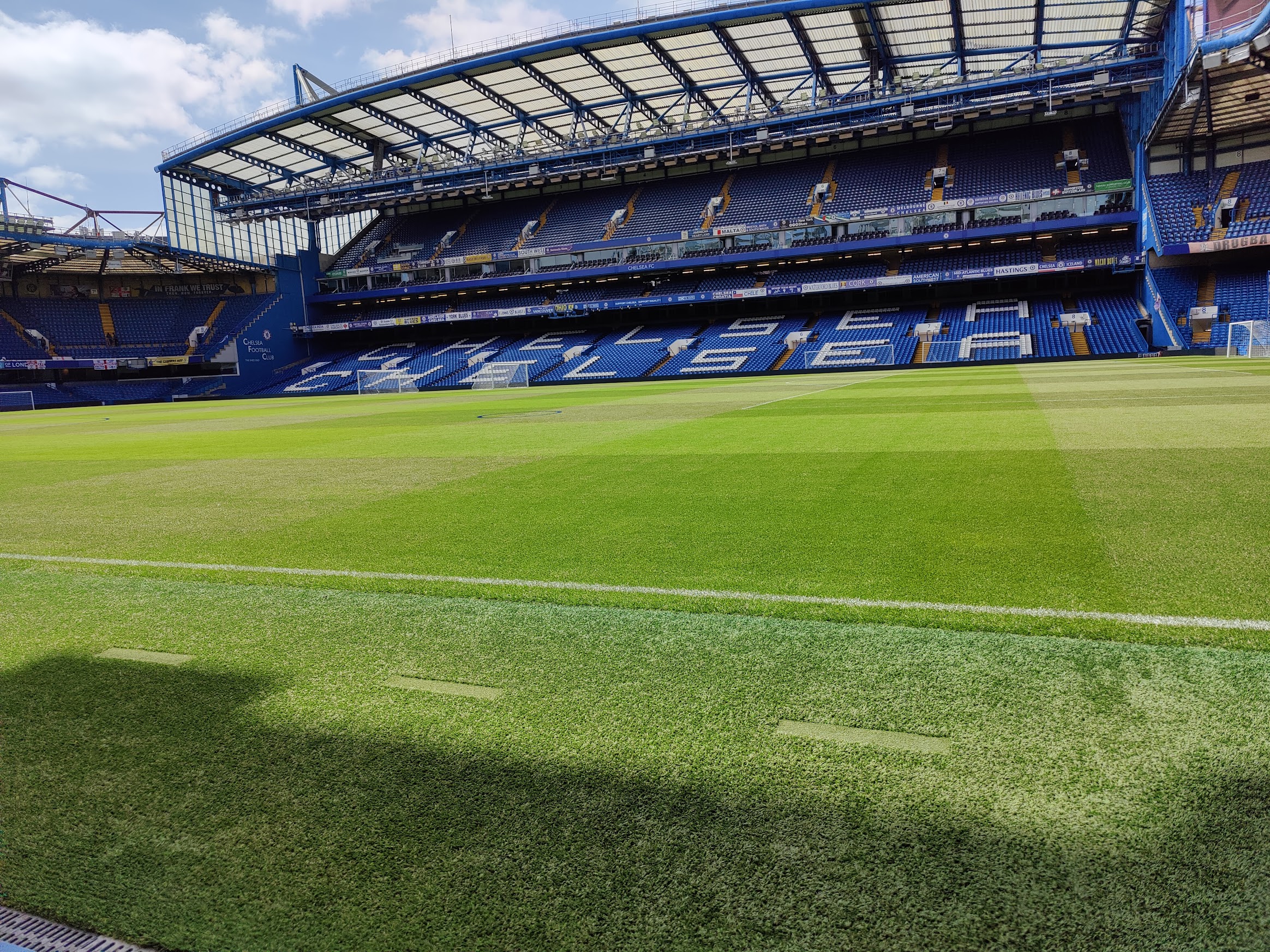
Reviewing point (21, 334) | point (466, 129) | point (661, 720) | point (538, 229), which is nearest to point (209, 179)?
point (21, 334)

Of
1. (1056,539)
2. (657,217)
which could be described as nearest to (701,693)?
(1056,539)

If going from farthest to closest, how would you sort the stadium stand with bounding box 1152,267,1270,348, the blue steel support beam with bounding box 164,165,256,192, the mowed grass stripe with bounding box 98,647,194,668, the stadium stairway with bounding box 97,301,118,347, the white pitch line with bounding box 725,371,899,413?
the stadium stairway with bounding box 97,301,118,347 < the blue steel support beam with bounding box 164,165,256,192 < the stadium stand with bounding box 1152,267,1270,348 < the white pitch line with bounding box 725,371,899,413 < the mowed grass stripe with bounding box 98,647,194,668

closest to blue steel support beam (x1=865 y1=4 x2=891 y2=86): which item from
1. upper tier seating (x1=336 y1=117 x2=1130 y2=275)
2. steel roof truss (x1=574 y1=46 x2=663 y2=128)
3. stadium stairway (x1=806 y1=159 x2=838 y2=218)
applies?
upper tier seating (x1=336 y1=117 x2=1130 y2=275)

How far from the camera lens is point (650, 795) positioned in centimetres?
247

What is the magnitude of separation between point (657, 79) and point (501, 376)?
20.6 meters

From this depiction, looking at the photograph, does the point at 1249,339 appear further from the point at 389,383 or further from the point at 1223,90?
the point at 389,383

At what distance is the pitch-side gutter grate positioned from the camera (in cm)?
194

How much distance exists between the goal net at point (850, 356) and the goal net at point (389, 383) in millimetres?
24467

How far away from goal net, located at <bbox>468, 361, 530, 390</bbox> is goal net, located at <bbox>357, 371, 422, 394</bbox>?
399cm

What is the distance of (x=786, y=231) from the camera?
4962 cm

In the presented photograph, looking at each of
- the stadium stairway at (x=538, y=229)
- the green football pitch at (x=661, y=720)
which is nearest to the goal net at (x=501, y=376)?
the stadium stairway at (x=538, y=229)

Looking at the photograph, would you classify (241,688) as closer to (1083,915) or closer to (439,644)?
(439,644)

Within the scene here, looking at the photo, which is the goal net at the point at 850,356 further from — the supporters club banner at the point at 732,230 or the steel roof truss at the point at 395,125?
the steel roof truss at the point at 395,125

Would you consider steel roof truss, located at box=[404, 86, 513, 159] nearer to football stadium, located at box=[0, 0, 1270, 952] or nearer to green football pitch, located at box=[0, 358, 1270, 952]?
football stadium, located at box=[0, 0, 1270, 952]
